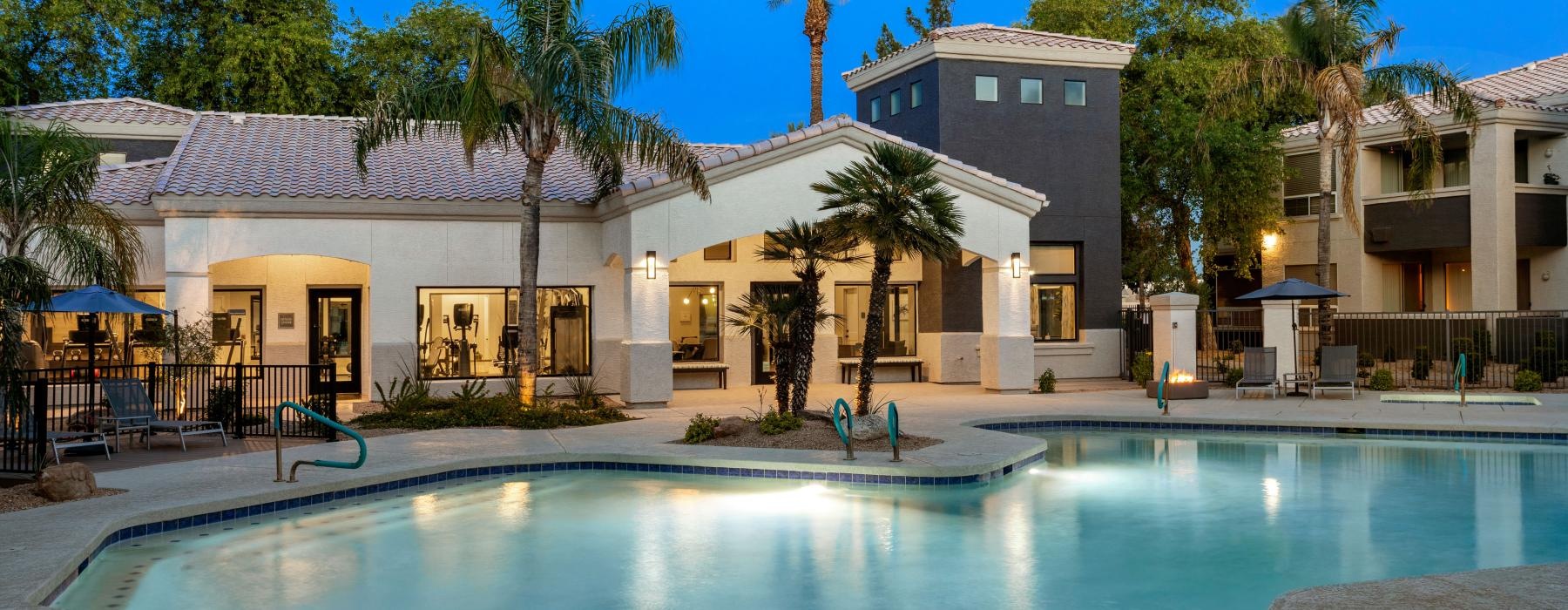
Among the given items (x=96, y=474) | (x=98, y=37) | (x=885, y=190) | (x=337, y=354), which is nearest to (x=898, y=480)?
(x=885, y=190)

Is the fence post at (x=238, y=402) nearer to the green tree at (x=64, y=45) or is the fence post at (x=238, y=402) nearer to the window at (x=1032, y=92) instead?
the window at (x=1032, y=92)

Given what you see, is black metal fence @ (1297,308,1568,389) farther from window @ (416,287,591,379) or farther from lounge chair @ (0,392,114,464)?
lounge chair @ (0,392,114,464)

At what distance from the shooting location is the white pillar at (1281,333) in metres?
21.6

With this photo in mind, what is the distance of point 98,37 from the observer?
33.7 metres

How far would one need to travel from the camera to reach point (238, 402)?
15.4m

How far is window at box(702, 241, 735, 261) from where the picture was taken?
23.2 m

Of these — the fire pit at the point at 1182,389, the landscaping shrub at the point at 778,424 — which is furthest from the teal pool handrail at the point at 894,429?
the fire pit at the point at 1182,389

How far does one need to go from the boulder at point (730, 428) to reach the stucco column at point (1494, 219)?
20384 millimetres

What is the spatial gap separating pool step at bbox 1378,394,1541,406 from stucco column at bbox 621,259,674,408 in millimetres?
11795

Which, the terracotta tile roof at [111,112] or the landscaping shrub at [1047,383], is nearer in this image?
the landscaping shrub at [1047,383]

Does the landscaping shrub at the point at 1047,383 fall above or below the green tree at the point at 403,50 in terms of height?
below

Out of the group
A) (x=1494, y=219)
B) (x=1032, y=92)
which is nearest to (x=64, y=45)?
(x=1032, y=92)

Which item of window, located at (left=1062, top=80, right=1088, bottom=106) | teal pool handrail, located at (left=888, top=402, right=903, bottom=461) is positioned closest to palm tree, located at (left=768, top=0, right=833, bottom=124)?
window, located at (left=1062, top=80, right=1088, bottom=106)

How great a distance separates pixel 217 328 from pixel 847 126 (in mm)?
11421
